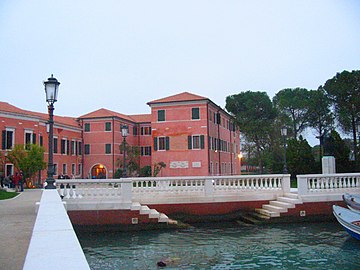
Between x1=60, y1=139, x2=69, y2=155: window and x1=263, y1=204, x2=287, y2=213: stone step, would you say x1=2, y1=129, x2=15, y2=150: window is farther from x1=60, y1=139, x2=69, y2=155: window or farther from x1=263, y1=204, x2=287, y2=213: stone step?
x1=263, y1=204, x2=287, y2=213: stone step

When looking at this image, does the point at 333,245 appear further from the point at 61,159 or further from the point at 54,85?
the point at 61,159

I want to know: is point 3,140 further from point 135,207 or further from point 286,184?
point 286,184

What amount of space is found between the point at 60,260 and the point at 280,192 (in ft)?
50.7

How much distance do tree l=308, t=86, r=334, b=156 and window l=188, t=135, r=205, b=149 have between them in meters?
12.5

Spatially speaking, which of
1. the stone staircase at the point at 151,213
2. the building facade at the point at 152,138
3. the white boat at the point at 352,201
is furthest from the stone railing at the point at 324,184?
the building facade at the point at 152,138

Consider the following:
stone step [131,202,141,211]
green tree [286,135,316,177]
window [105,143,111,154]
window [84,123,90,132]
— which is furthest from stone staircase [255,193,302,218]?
window [84,123,90,132]

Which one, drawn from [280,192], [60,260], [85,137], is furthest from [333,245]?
[85,137]

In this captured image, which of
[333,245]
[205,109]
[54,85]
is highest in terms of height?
[205,109]

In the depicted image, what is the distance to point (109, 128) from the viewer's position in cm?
4788

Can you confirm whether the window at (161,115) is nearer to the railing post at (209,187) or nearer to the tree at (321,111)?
the tree at (321,111)

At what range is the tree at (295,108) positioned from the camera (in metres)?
→ 45.5

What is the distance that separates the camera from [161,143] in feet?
130

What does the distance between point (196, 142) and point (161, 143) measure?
12.1 feet

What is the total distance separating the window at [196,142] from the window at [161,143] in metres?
2.27
